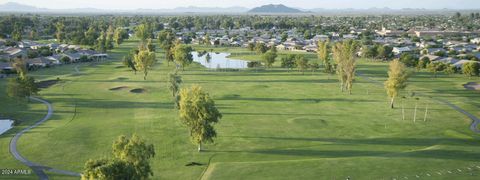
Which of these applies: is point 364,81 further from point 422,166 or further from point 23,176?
point 23,176

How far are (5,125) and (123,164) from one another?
43.6m

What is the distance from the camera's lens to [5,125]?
225ft

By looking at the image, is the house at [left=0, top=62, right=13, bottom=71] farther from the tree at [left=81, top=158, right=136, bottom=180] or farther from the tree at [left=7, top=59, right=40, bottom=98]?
the tree at [left=81, top=158, right=136, bottom=180]

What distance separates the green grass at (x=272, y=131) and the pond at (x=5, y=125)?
2.43 meters

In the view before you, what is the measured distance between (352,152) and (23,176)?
121 feet

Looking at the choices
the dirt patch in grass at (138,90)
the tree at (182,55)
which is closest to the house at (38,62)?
the tree at (182,55)

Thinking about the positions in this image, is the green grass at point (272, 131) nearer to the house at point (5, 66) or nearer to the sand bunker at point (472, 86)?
the sand bunker at point (472, 86)

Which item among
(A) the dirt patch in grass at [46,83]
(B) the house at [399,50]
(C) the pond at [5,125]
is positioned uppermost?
(B) the house at [399,50]

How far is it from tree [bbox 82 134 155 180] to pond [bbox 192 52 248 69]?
320 feet

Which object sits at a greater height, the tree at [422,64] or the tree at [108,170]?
the tree at [108,170]

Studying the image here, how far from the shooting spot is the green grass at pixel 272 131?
47.2 m

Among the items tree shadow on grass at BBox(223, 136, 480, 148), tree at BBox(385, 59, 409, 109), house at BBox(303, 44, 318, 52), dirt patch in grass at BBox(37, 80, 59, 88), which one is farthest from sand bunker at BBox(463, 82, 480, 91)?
dirt patch in grass at BBox(37, 80, 59, 88)

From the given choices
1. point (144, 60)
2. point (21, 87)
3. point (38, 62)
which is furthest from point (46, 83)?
point (38, 62)

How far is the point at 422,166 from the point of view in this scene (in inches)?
1820
